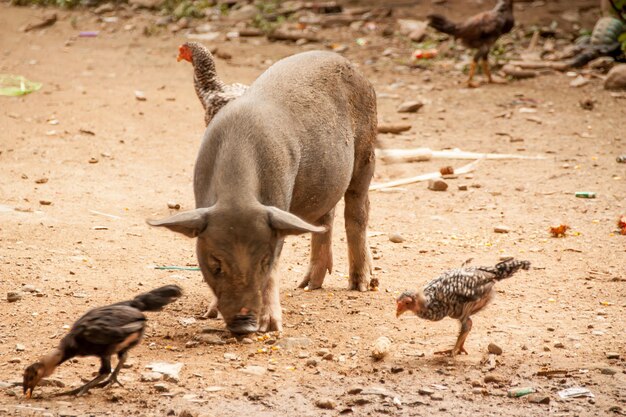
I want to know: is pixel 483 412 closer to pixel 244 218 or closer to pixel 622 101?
pixel 244 218

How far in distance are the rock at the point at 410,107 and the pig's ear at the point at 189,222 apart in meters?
7.87

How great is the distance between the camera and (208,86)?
28.8ft

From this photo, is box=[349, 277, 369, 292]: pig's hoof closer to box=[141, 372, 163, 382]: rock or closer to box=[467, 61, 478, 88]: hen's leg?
box=[141, 372, 163, 382]: rock

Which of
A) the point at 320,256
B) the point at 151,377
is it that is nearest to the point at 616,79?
the point at 320,256

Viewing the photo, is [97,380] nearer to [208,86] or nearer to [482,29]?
[208,86]

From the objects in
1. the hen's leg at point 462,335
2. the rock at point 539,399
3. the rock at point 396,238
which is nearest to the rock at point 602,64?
the rock at point 396,238

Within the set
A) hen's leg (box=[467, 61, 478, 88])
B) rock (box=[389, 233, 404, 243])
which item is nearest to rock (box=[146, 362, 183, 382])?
rock (box=[389, 233, 404, 243])

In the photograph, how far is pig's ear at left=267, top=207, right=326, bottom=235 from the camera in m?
5.48

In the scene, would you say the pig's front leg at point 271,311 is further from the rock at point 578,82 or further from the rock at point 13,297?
the rock at point 578,82

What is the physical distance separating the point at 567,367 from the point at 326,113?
2.31 metres

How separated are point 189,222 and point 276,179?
0.72 metres

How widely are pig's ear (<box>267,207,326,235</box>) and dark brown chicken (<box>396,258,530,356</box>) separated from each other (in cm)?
70

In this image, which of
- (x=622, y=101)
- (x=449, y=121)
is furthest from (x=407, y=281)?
(x=622, y=101)

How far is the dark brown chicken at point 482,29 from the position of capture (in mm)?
14039
